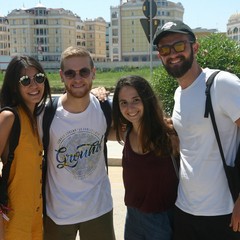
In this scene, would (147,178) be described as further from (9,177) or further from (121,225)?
(121,225)

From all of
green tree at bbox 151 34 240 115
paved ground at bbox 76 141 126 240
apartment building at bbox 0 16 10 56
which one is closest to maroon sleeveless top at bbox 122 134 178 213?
paved ground at bbox 76 141 126 240

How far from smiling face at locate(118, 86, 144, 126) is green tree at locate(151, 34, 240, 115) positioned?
165 inches

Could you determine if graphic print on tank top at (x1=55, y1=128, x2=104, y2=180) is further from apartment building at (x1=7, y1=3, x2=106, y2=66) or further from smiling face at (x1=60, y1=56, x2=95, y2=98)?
apartment building at (x1=7, y1=3, x2=106, y2=66)

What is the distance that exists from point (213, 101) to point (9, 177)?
129 centimetres

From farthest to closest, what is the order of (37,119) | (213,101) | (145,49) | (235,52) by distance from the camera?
1. (145,49)
2. (235,52)
3. (37,119)
4. (213,101)

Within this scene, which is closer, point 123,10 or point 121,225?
point 121,225

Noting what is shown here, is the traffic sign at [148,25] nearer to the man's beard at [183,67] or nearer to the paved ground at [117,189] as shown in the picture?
the paved ground at [117,189]

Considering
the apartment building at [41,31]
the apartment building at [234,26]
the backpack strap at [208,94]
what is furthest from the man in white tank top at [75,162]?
the apartment building at [234,26]

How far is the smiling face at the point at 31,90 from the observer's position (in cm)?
276

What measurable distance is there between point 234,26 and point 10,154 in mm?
110790

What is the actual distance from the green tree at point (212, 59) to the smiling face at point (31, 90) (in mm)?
4333

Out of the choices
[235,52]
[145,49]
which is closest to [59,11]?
[145,49]

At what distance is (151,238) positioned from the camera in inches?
109

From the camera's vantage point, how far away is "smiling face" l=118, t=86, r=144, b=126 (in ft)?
9.29
